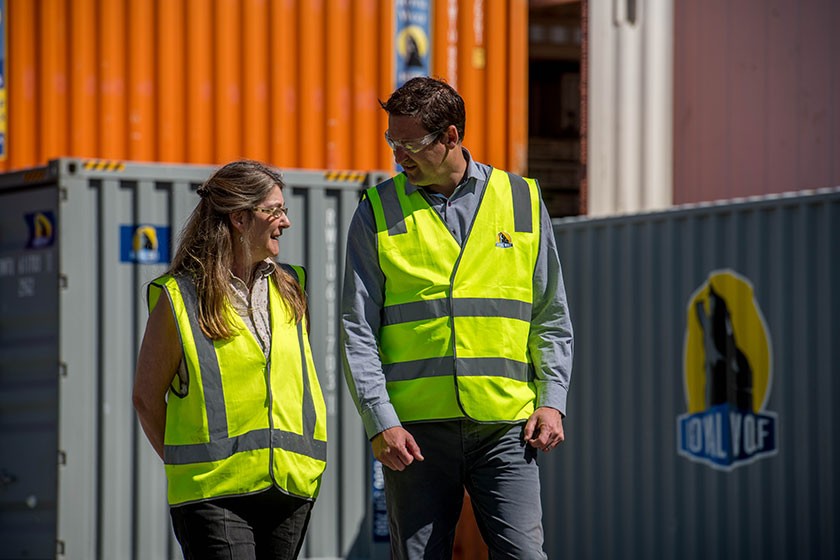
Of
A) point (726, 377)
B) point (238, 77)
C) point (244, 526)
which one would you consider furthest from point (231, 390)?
point (238, 77)

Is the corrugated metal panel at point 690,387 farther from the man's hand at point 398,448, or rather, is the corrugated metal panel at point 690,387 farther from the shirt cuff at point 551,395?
the man's hand at point 398,448

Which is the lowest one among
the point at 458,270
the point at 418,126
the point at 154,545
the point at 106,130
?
the point at 154,545

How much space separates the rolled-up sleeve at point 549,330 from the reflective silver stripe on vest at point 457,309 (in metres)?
0.06

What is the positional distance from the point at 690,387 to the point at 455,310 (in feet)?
17.4

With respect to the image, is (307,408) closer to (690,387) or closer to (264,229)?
(264,229)

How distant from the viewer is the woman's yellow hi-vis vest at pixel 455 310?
12.0ft

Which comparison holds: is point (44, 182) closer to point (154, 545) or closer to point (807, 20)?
point (154, 545)

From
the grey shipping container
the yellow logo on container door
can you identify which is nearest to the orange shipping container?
the grey shipping container

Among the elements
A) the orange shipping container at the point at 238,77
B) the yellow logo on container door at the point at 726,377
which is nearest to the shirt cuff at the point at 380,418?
the yellow logo on container door at the point at 726,377

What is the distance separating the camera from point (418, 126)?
12.1ft

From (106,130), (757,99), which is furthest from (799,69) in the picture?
(106,130)

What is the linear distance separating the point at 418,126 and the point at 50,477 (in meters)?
4.47

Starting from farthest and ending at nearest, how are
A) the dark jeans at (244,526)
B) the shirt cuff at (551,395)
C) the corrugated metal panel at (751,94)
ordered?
the corrugated metal panel at (751,94), the shirt cuff at (551,395), the dark jeans at (244,526)

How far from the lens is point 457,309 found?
144 inches
